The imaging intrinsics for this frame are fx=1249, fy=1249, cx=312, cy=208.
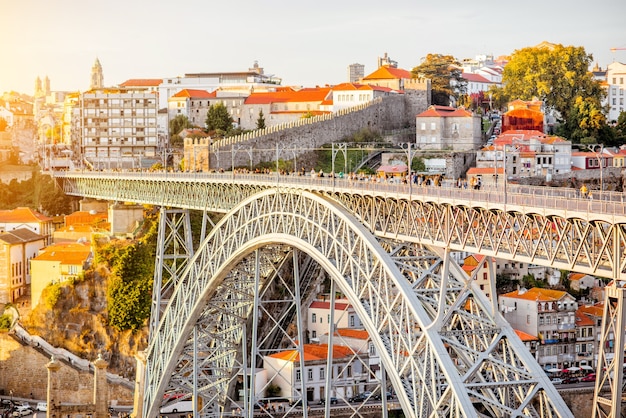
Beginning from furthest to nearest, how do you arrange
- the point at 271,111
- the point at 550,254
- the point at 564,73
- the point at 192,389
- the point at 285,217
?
1. the point at 271,111
2. the point at 564,73
3. the point at 192,389
4. the point at 285,217
5. the point at 550,254

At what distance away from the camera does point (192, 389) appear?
48.6 meters

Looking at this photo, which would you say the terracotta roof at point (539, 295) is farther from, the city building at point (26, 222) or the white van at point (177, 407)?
the city building at point (26, 222)

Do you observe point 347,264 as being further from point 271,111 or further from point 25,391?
point 271,111

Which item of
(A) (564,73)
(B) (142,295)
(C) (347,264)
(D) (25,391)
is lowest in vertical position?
(D) (25,391)

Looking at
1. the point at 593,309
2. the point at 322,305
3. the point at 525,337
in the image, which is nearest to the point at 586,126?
the point at 593,309

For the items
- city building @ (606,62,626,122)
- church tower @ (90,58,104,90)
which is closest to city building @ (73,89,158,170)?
city building @ (606,62,626,122)

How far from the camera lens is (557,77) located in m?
86.9

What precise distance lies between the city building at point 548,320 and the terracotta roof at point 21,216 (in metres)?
31.8

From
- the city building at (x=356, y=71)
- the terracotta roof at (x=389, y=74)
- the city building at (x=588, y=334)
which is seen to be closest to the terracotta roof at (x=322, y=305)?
the city building at (x=588, y=334)

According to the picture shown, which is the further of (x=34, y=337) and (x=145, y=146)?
(x=145, y=146)

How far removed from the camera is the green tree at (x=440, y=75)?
90.9 m

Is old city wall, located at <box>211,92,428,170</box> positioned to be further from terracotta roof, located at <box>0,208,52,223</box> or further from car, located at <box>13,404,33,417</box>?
terracotta roof, located at <box>0,208,52,223</box>

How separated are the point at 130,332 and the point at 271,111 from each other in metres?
34.2

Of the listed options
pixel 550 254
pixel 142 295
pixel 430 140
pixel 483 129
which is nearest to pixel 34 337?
pixel 142 295
